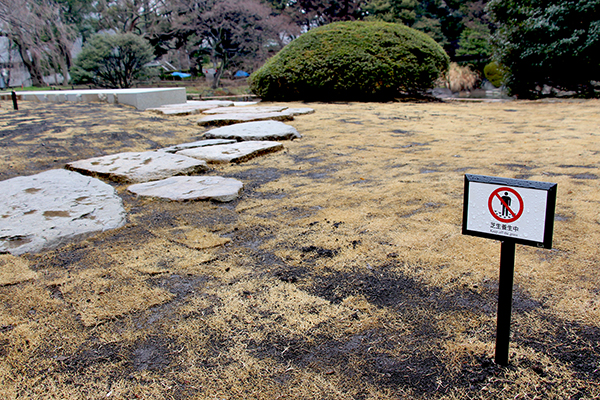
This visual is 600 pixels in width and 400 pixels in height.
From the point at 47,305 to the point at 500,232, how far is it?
1384mm

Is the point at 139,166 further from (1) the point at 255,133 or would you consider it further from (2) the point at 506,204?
(2) the point at 506,204

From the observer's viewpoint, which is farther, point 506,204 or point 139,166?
point 139,166

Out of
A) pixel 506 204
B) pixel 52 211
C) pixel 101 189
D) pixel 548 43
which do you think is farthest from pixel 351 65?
pixel 506 204

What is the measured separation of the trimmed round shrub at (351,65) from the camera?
8.01m

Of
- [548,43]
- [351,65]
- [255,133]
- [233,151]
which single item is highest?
[548,43]

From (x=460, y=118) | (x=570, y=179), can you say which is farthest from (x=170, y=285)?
(x=460, y=118)

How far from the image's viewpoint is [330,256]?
1.69 meters

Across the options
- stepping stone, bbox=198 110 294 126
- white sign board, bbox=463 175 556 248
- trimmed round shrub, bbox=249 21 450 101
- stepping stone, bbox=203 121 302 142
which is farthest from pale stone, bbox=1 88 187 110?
white sign board, bbox=463 175 556 248

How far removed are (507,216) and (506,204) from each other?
0.03m

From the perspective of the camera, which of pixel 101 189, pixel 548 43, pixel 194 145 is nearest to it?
pixel 101 189

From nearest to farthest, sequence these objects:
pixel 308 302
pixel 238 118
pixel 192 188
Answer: pixel 308 302 < pixel 192 188 < pixel 238 118

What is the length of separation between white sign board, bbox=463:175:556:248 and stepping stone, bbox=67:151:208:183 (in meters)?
2.32

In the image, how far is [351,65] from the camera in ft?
26.1

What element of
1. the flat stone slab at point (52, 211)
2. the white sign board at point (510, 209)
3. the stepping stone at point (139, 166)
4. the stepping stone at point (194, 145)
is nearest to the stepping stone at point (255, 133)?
the stepping stone at point (194, 145)
